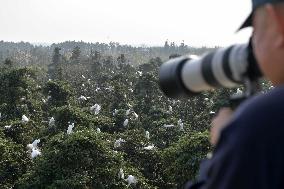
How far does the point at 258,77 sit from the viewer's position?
1281 mm

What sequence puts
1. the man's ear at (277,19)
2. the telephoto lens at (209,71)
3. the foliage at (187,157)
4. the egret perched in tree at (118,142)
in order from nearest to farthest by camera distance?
the man's ear at (277,19), the telephoto lens at (209,71), the foliage at (187,157), the egret perched in tree at (118,142)

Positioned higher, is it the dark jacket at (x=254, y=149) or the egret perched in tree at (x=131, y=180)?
the dark jacket at (x=254, y=149)

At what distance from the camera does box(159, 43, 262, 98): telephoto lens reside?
1283mm

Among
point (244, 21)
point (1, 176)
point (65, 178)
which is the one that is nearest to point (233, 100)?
point (244, 21)

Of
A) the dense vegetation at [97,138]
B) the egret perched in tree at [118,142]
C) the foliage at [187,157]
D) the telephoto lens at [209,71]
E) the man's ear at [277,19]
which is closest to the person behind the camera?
the man's ear at [277,19]

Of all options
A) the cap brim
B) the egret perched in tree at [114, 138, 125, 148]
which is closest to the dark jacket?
the cap brim

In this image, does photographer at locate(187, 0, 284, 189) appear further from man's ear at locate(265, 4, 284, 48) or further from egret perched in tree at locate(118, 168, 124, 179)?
egret perched in tree at locate(118, 168, 124, 179)

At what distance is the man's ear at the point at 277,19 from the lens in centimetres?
111

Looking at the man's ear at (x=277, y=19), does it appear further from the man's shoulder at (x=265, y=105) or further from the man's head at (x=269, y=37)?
the man's shoulder at (x=265, y=105)

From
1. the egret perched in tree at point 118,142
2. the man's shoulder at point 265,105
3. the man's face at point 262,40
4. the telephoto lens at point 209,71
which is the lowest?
the egret perched in tree at point 118,142

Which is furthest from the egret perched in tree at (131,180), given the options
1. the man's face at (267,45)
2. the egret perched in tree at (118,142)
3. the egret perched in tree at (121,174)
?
the man's face at (267,45)

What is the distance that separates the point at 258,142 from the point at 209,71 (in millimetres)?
346

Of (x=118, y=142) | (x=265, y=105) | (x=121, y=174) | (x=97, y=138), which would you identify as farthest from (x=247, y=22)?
(x=118, y=142)

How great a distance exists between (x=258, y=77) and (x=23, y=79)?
95.4 ft
